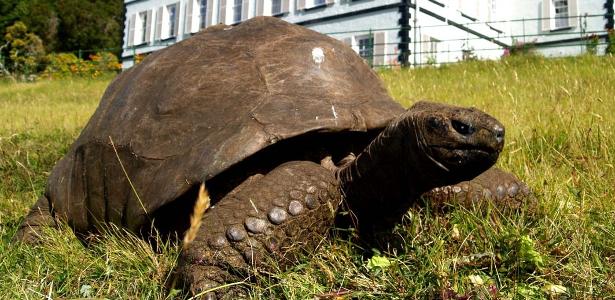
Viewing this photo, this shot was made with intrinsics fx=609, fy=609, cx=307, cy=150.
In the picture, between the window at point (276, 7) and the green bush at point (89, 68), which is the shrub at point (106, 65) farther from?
the window at point (276, 7)

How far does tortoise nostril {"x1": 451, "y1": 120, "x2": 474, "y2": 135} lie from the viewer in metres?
1.58

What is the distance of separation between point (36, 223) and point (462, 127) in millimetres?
2273

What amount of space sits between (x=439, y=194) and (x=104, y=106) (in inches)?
68.2

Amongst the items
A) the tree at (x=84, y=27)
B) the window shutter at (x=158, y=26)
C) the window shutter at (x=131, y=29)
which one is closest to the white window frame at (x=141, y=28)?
the window shutter at (x=131, y=29)

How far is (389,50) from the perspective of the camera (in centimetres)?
1694

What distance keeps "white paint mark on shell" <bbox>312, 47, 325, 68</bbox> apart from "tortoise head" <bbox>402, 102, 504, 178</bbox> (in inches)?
35.7

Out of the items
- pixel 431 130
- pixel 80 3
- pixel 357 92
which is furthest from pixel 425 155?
pixel 80 3

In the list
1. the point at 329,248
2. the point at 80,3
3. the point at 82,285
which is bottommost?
the point at 82,285

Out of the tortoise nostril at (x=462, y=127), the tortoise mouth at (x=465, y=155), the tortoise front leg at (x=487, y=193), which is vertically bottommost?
the tortoise front leg at (x=487, y=193)

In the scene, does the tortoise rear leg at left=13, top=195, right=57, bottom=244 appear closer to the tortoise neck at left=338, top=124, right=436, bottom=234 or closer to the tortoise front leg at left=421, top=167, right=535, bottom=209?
the tortoise neck at left=338, top=124, right=436, bottom=234

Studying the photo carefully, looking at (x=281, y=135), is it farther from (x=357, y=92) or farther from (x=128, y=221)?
(x=128, y=221)

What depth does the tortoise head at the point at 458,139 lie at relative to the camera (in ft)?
5.11

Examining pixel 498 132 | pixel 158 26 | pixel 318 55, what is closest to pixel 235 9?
pixel 158 26

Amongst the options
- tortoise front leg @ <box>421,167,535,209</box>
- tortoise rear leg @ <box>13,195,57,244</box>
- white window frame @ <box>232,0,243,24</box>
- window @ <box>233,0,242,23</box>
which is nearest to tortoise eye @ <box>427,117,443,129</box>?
tortoise front leg @ <box>421,167,535,209</box>
